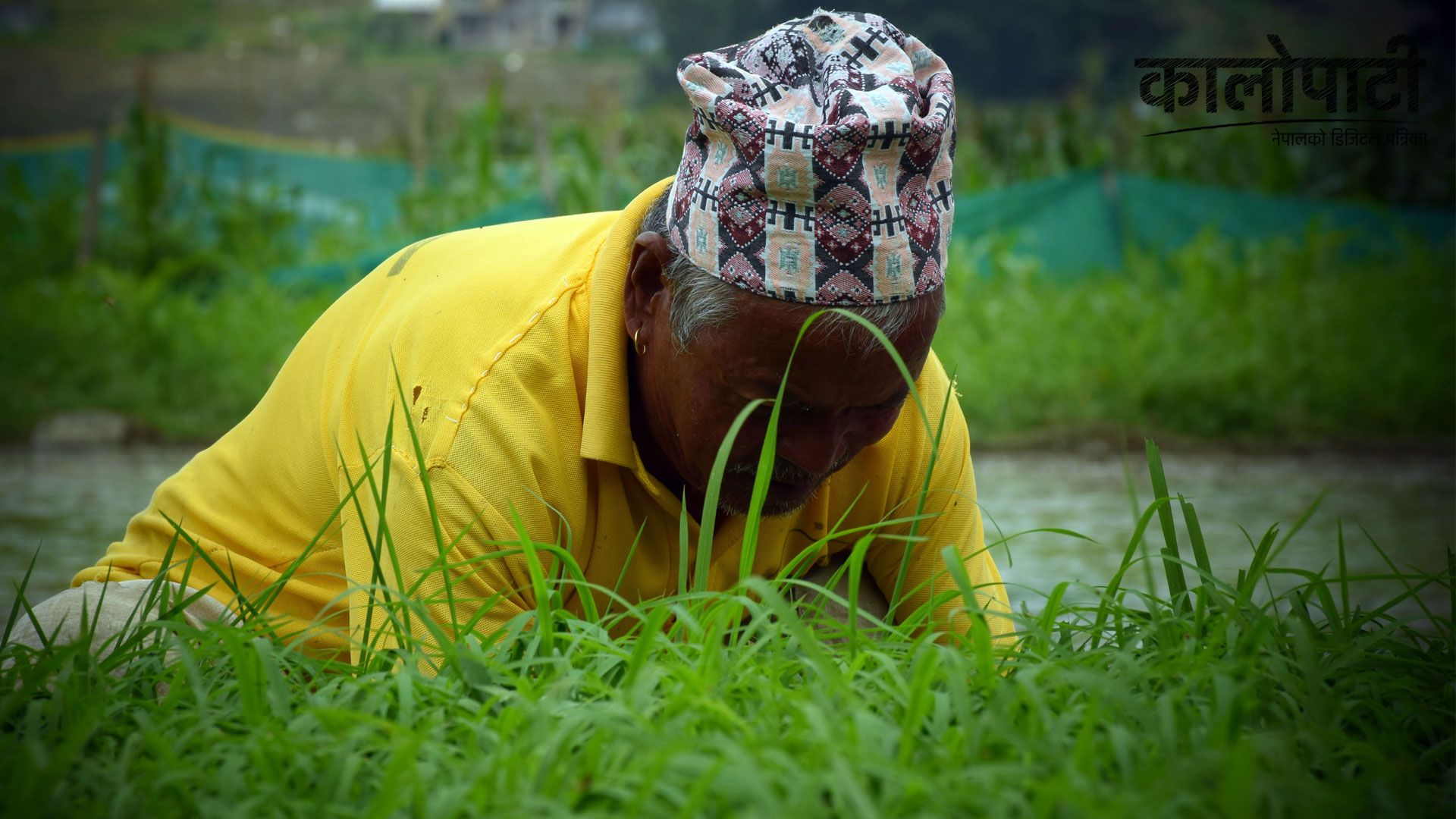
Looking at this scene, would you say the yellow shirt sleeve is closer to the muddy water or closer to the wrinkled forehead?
the wrinkled forehead

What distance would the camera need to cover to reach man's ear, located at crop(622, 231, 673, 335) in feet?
5.38

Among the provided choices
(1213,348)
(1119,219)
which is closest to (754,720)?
(1213,348)

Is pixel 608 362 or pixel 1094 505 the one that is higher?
pixel 608 362

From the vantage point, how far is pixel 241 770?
99cm

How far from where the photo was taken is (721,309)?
154cm

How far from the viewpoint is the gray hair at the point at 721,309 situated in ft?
4.93

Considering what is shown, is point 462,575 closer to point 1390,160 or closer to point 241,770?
point 241,770

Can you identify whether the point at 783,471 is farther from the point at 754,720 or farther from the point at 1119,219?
the point at 1119,219

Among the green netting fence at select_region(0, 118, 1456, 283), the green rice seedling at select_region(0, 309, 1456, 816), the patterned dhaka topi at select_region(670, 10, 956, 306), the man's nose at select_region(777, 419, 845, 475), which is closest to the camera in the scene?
the green rice seedling at select_region(0, 309, 1456, 816)

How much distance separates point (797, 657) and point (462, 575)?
0.40m

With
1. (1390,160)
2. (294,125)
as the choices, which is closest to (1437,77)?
(1390,160)

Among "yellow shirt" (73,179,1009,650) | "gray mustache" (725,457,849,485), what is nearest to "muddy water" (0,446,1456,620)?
"yellow shirt" (73,179,1009,650)

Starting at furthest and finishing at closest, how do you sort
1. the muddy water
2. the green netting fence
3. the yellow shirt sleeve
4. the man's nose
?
the green netting fence < the muddy water < the yellow shirt sleeve < the man's nose

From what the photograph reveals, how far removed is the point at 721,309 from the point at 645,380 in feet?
0.74
